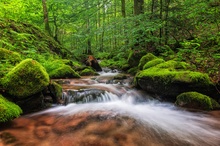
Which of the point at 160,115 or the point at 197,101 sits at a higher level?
the point at 197,101

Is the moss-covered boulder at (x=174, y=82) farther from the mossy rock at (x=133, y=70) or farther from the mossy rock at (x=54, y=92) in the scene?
the mossy rock at (x=133, y=70)

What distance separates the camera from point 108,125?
12.7ft

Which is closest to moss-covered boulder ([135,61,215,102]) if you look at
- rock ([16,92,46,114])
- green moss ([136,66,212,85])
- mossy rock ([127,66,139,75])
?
green moss ([136,66,212,85])

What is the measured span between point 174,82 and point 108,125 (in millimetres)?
2843

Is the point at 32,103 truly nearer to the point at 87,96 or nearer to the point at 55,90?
the point at 55,90

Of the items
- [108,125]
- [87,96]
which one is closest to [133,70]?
[87,96]

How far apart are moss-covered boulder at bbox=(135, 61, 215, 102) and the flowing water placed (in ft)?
1.56

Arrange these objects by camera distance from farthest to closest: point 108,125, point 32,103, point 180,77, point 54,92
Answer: point 180,77, point 54,92, point 32,103, point 108,125

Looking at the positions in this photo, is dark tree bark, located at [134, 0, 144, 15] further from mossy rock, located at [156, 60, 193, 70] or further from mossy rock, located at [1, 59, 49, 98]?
mossy rock, located at [1, 59, 49, 98]

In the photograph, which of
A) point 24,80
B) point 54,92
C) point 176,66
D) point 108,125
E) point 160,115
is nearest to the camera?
point 108,125

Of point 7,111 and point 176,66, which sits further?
point 176,66

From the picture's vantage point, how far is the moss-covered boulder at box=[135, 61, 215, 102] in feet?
17.5

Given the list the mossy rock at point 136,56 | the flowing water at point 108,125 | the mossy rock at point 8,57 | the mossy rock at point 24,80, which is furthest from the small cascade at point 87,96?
the mossy rock at point 136,56

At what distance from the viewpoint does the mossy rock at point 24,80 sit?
4.17 m
